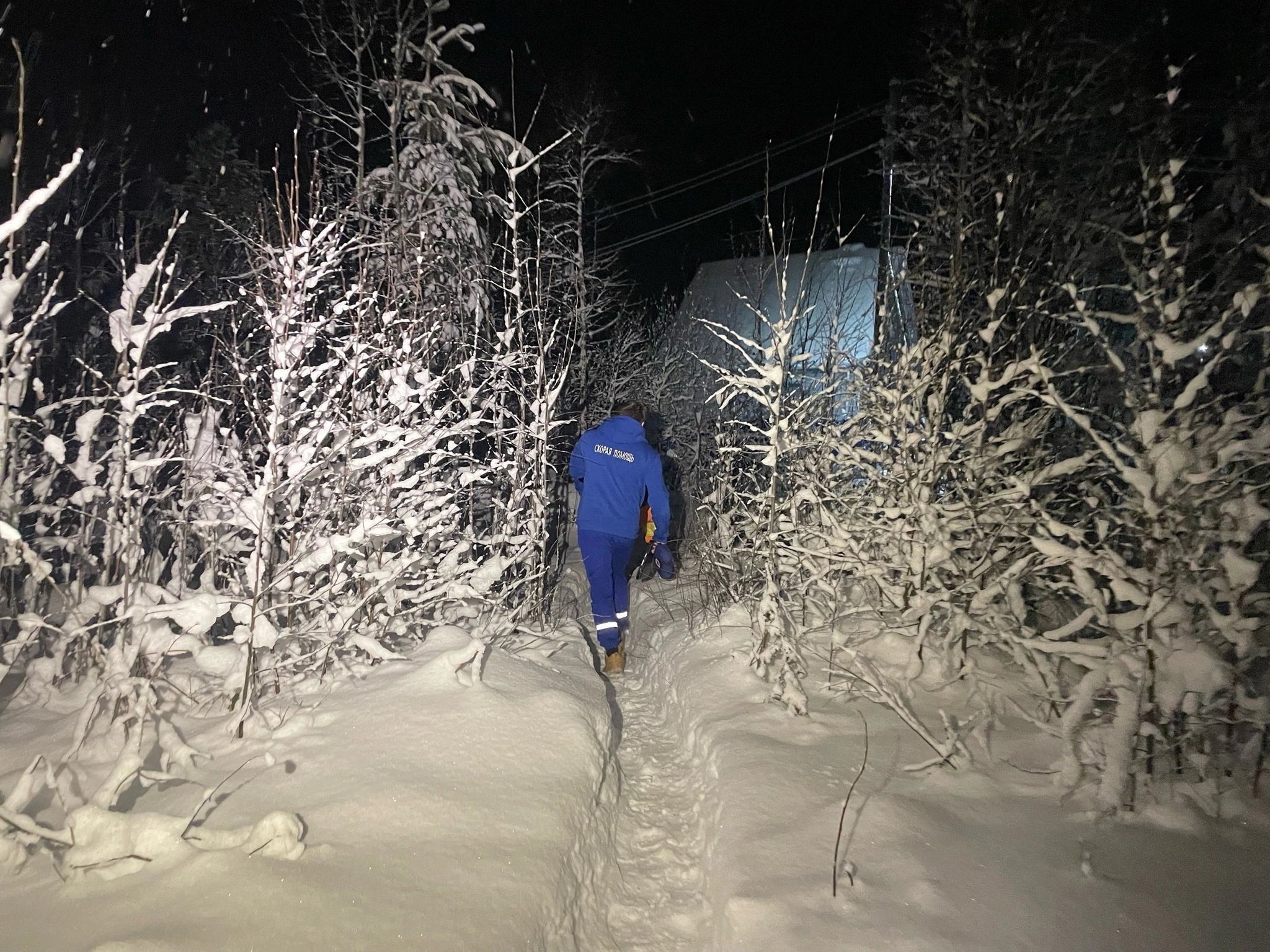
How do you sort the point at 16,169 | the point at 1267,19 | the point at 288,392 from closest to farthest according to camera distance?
the point at 16,169 → the point at 288,392 → the point at 1267,19

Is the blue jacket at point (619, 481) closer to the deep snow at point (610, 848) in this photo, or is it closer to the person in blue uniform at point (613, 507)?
the person in blue uniform at point (613, 507)

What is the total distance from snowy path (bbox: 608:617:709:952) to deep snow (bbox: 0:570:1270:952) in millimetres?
13

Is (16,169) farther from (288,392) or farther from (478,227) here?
(478,227)

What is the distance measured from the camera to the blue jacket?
5277 mm

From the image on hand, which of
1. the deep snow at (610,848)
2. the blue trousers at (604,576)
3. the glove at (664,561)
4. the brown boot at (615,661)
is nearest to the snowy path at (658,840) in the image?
the deep snow at (610,848)

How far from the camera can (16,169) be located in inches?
93.0

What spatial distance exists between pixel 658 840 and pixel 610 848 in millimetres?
283

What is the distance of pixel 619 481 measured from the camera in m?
5.29

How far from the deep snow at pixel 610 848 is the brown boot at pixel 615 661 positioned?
1.46 metres

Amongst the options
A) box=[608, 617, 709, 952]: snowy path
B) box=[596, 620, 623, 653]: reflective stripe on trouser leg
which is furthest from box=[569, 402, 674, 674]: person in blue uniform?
box=[608, 617, 709, 952]: snowy path

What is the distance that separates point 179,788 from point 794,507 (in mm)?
3137

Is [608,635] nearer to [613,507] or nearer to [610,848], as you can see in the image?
[613,507]

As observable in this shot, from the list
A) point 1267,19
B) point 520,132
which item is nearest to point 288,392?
point 1267,19

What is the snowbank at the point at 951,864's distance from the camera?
6.66 ft
